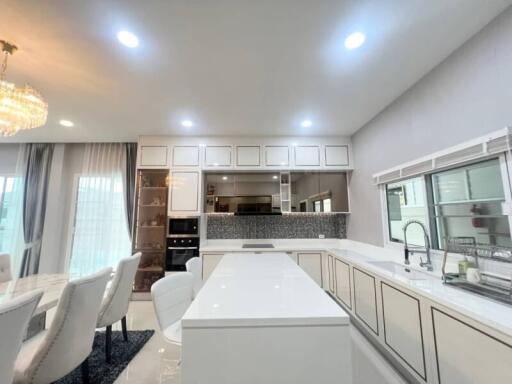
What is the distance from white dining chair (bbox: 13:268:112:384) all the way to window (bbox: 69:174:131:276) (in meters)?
2.88

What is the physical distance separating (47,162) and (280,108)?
4723 millimetres

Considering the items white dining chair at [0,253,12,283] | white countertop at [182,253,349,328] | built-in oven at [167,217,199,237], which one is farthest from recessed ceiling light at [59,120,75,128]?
white countertop at [182,253,349,328]

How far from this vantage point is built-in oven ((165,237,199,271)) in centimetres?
375

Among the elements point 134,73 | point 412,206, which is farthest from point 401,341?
point 134,73

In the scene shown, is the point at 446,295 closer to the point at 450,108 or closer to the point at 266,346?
the point at 266,346

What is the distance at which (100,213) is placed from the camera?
4422 mm

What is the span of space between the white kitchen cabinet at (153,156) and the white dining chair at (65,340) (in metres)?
2.58

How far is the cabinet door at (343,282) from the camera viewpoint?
9.75 feet

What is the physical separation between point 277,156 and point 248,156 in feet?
1.70

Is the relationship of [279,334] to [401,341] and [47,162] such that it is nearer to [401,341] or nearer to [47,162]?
[401,341]

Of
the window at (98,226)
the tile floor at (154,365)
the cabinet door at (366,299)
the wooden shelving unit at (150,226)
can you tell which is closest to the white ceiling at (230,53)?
the wooden shelving unit at (150,226)

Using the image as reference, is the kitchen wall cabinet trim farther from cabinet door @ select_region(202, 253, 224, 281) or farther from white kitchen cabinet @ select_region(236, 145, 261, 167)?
cabinet door @ select_region(202, 253, 224, 281)

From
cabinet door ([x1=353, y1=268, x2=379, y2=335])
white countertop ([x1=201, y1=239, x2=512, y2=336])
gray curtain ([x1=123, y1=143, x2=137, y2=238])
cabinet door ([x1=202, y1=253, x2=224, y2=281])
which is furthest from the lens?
gray curtain ([x1=123, y1=143, x2=137, y2=238])

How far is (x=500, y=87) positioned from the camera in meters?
1.60
